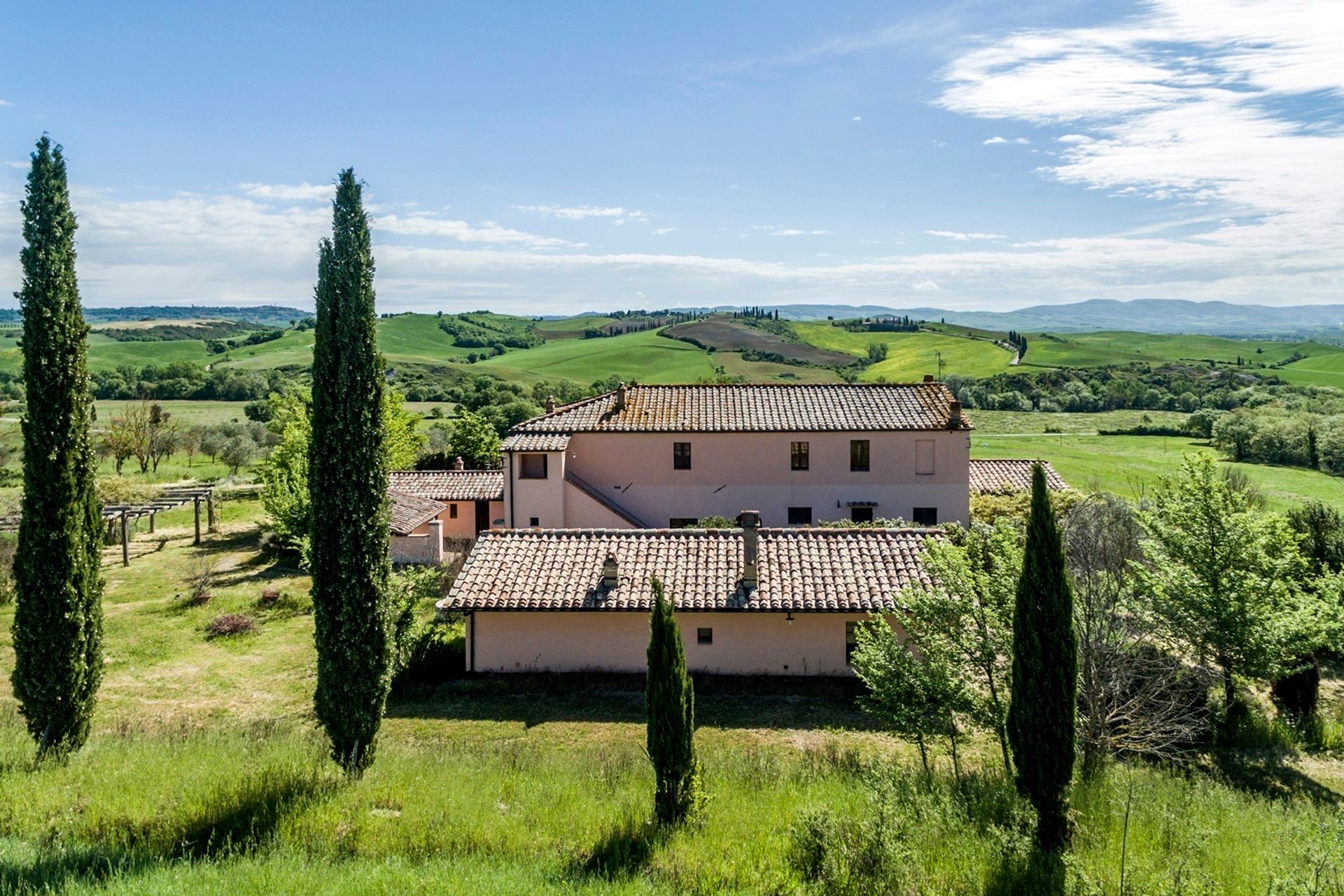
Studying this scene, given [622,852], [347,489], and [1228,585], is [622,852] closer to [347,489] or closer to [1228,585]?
[347,489]

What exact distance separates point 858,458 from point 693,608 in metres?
15.0

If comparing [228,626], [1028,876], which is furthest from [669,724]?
[228,626]

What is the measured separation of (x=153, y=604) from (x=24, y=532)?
55.7 ft

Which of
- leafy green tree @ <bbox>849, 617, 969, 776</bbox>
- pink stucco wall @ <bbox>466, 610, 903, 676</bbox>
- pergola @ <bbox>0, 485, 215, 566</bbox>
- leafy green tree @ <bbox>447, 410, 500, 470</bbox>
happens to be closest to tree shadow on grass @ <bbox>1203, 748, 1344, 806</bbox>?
leafy green tree @ <bbox>849, 617, 969, 776</bbox>

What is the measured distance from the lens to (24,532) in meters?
11.2

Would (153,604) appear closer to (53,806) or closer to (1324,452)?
(53,806)

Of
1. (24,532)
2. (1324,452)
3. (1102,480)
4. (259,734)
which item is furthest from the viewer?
(1324,452)

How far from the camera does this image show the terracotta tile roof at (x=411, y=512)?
30172 mm

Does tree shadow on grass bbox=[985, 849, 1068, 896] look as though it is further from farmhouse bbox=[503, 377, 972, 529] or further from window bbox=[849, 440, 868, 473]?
window bbox=[849, 440, 868, 473]

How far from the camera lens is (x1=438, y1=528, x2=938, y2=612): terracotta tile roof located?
18.9 metres

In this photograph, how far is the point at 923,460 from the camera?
31.7 metres

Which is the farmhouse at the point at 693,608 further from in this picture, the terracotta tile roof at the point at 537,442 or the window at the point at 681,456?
the window at the point at 681,456

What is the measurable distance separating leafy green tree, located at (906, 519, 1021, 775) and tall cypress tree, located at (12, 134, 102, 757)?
11788 mm

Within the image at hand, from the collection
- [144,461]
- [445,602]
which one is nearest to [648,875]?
[445,602]
